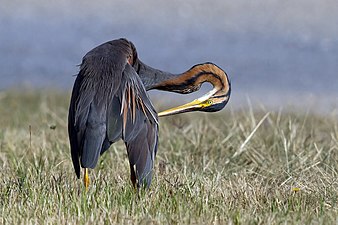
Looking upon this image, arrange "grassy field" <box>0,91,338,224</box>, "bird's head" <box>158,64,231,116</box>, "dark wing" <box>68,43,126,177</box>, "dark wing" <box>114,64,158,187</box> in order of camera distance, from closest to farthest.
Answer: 1. "grassy field" <box>0,91,338,224</box>
2. "dark wing" <box>68,43,126,177</box>
3. "dark wing" <box>114,64,158,187</box>
4. "bird's head" <box>158,64,231,116</box>

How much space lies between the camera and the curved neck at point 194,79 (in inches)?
283

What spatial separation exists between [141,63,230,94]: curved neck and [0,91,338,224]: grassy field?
0.63 metres

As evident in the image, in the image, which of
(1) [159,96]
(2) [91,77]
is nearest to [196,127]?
(2) [91,77]

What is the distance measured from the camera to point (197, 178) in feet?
22.1

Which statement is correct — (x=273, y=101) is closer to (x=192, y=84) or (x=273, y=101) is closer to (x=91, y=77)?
(x=192, y=84)

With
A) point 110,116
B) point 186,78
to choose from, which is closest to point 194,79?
point 186,78

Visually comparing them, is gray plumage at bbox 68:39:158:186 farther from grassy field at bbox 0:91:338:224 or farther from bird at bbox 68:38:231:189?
grassy field at bbox 0:91:338:224

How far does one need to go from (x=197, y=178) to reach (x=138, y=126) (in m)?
0.58

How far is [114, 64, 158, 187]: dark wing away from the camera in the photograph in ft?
21.2

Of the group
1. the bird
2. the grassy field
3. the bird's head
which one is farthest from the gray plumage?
Result: the bird's head

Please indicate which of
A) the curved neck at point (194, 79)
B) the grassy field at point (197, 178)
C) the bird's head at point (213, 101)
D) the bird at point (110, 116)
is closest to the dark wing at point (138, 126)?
the bird at point (110, 116)

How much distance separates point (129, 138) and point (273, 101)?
18.0 feet

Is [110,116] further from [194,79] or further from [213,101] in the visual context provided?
[194,79]

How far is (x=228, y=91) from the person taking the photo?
7.17 metres
